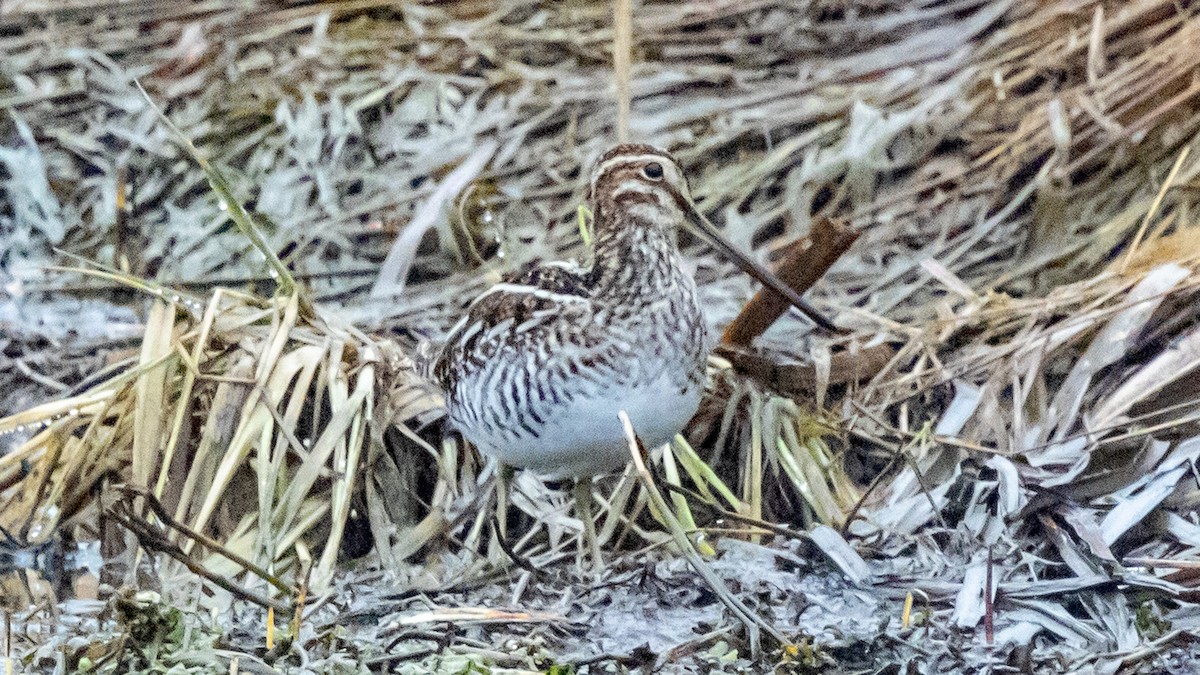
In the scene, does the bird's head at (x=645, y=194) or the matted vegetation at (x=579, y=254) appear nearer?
the matted vegetation at (x=579, y=254)

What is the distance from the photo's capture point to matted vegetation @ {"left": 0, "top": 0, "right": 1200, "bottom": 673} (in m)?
1.73

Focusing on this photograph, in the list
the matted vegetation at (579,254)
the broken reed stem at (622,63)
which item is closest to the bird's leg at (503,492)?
the matted vegetation at (579,254)

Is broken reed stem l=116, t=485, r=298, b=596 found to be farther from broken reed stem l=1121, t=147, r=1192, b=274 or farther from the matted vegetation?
broken reed stem l=1121, t=147, r=1192, b=274

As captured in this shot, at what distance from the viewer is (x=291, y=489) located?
7.05 ft

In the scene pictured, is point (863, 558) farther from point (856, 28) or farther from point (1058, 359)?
point (856, 28)

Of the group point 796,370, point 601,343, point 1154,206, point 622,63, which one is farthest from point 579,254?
point 1154,206

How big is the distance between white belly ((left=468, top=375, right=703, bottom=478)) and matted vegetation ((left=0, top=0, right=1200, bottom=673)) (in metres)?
0.08

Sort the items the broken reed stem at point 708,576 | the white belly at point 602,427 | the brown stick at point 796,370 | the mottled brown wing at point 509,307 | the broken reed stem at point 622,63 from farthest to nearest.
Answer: the broken reed stem at point 622,63 → the brown stick at point 796,370 → the mottled brown wing at point 509,307 → the white belly at point 602,427 → the broken reed stem at point 708,576

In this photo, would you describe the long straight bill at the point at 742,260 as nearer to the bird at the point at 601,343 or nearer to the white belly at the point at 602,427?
the bird at the point at 601,343

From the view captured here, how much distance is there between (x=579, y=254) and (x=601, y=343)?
0.88 meters

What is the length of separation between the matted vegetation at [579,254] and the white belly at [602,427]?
77 mm

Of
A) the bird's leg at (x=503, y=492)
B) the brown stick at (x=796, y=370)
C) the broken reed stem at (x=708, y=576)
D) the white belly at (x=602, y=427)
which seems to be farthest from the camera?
the brown stick at (x=796, y=370)

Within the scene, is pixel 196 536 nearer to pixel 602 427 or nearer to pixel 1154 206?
pixel 602 427

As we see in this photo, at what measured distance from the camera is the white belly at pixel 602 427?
190cm
